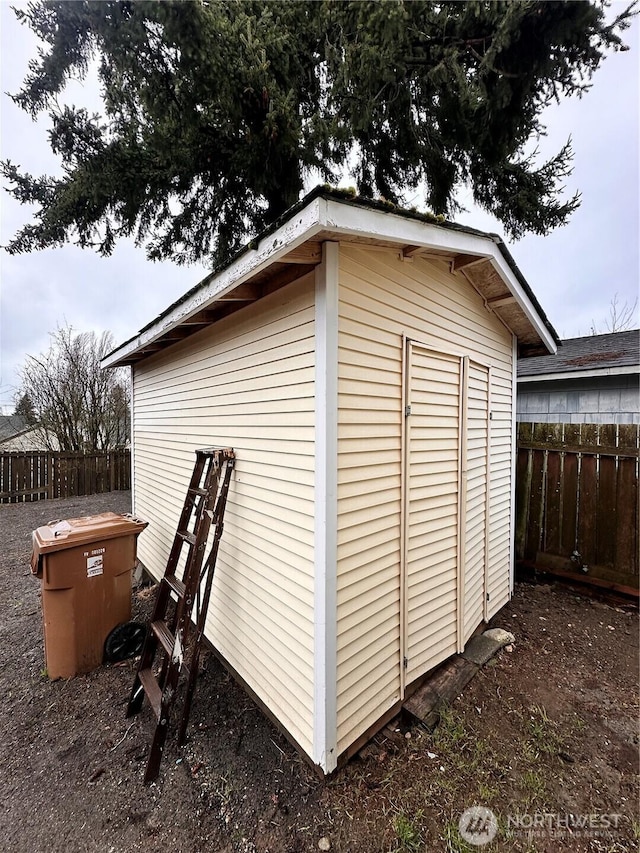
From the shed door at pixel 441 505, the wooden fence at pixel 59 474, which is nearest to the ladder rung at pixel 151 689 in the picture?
the shed door at pixel 441 505

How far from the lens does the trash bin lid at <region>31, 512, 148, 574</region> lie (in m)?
2.69

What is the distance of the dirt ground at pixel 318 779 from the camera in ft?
5.45

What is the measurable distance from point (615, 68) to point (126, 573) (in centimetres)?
712

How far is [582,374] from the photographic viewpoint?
16.6 feet

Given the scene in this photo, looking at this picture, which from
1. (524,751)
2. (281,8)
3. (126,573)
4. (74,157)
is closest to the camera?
(524,751)

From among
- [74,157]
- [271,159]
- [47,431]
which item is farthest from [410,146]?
[47,431]

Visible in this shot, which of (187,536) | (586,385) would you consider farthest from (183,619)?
(586,385)

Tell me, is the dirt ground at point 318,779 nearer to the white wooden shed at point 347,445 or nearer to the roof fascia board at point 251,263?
the white wooden shed at point 347,445

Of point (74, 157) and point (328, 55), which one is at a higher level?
point (328, 55)

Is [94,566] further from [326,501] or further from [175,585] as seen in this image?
[326,501]

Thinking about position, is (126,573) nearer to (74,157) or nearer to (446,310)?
(446,310)

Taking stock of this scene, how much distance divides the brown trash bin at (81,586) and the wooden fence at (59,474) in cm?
848

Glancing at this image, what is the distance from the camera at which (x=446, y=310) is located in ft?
9.06

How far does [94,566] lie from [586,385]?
22.3 feet
